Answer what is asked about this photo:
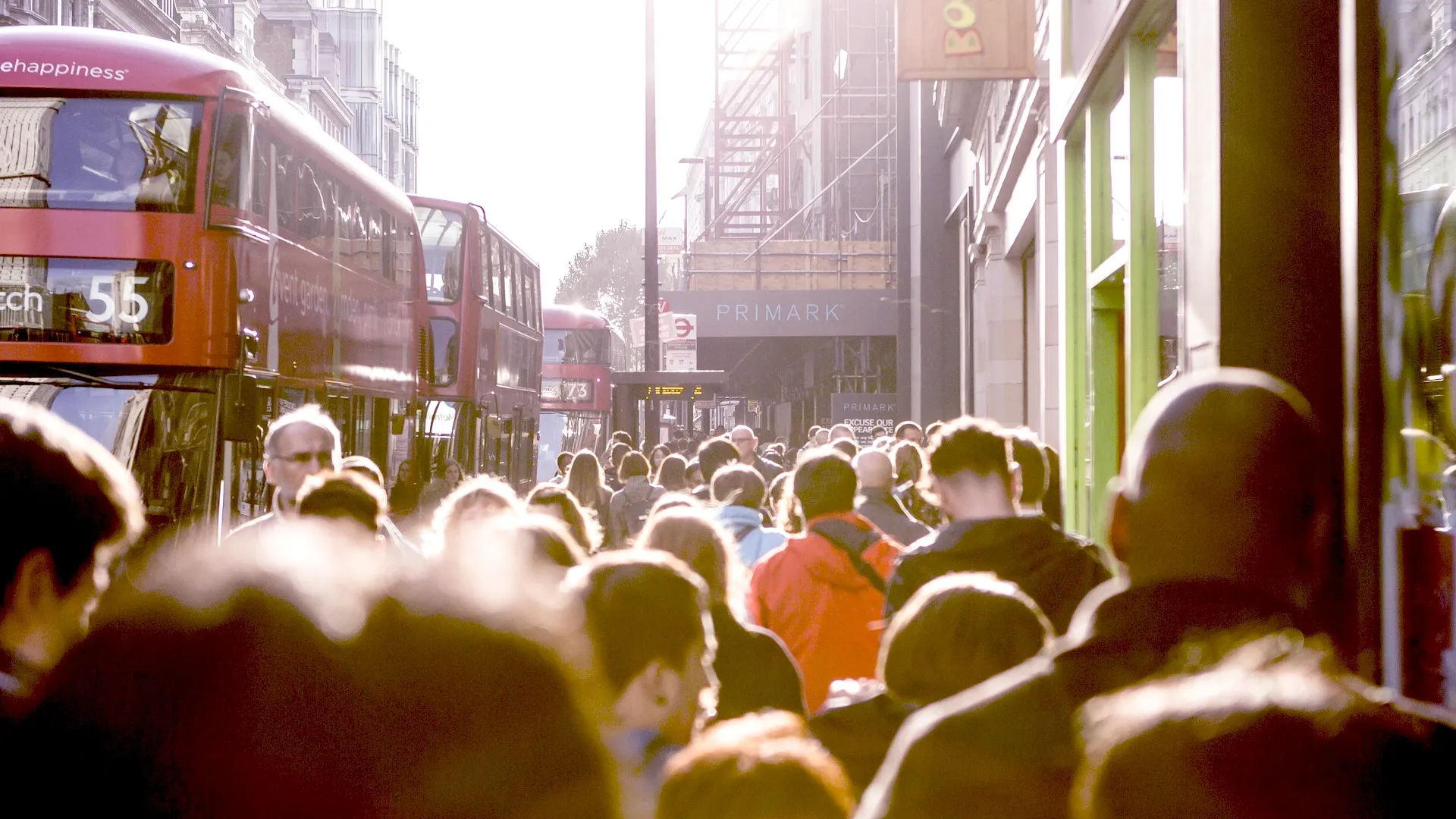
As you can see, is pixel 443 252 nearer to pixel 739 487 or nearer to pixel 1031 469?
pixel 739 487

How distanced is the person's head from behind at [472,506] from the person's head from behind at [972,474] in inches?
49.4

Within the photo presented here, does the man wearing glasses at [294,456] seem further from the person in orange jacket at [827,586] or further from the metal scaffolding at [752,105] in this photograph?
the metal scaffolding at [752,105]

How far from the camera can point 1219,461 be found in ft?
7.89

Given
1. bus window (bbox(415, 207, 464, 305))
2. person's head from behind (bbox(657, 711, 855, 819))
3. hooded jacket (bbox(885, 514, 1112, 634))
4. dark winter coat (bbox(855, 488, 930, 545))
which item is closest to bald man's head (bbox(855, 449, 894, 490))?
Result: dark winter coat (bbox(855, 488, 930, 545))

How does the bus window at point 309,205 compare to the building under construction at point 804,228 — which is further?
the building under construction at point 804,228

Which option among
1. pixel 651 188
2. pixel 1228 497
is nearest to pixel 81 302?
pixel 1228 497

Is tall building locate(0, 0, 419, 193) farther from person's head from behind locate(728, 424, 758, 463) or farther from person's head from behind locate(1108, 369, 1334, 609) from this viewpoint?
person's head from behind locate(1108, 369, 1334, 609)

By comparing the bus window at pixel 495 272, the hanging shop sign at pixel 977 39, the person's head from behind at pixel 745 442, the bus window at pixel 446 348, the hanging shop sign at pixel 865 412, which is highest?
the hanging shop sign at pixel 977 39

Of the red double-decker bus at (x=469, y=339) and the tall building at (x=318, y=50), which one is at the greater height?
the tall building at (x=318, y=50)

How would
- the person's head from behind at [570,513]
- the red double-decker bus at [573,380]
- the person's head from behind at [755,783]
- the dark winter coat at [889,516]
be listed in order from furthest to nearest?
the red double-decker bus at [573,380]
the dark winter coat at [889,516]
the person's head from behind at [570,513]
the person's head from behind at [755,783]

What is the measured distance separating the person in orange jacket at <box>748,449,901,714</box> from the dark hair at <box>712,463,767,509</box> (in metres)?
1.56

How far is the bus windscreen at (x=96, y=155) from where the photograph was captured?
9.76 metres

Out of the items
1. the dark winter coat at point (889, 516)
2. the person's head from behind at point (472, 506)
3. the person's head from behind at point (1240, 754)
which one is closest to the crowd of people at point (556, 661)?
the person's head from behind at point (1240, 754)

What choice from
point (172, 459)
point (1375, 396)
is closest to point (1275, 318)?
point (1375, 396)
